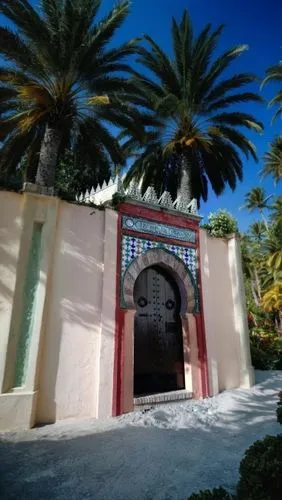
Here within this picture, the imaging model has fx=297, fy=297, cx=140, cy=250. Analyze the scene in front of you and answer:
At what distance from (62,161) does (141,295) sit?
785 cm

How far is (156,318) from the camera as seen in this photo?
21.8 feet

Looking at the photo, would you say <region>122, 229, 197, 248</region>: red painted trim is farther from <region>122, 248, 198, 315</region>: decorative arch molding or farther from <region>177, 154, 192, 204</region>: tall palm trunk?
<region>177, 154, 192, 204</region>: tall palm trunk

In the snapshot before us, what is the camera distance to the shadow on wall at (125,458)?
3.00m

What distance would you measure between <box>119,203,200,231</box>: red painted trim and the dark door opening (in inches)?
45.9

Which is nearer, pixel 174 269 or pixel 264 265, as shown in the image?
pixel 174 269

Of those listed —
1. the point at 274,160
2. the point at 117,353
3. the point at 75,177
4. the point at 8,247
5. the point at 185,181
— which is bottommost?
the point at 117,353

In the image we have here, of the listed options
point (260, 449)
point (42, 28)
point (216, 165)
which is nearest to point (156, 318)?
point (260, 449)

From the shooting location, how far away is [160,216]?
23.0 feet

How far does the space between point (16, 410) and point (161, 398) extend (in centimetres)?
277

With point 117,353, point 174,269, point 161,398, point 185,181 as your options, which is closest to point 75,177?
point 185,181

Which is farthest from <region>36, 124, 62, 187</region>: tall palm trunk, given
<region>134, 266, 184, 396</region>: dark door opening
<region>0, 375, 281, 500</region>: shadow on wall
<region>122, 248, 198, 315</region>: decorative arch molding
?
<region>0, 375, 281, 500</region>: shadow on wall

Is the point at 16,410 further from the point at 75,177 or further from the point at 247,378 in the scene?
the point at 75,177

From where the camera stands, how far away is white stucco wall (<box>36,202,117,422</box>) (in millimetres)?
4910

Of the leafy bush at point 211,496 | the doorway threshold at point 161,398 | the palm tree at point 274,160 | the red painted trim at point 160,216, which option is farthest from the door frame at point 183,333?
the palm tree at point 274,160
